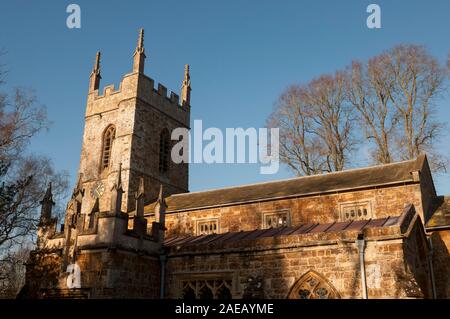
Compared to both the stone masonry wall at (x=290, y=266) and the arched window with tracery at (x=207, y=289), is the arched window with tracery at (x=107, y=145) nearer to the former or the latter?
the stone masonry wall at (x=290, y=266)

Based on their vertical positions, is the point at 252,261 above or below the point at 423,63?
below

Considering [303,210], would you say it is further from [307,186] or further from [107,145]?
[107,145]

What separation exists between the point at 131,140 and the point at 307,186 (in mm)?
12279

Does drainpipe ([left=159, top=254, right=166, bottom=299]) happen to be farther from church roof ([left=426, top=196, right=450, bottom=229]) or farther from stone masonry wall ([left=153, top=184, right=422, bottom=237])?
church roof ([left=426, top=196, right=450, bottom=229])

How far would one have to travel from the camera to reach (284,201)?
61.8ft

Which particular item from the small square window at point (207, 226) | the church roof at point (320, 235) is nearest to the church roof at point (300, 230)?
the church roof at point (320, 235)

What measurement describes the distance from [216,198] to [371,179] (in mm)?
7402

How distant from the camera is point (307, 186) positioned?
19453 millimetres

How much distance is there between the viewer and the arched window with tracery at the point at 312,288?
11627 mm

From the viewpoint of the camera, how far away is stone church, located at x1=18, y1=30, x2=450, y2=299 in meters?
11.6

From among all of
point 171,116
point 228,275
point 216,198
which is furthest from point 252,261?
point 171,116
